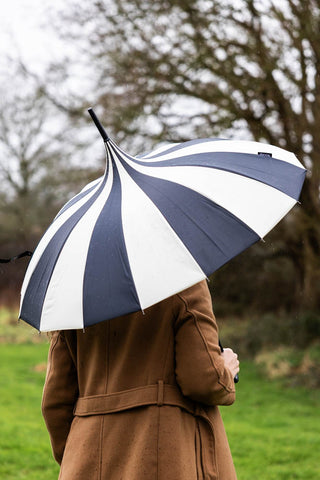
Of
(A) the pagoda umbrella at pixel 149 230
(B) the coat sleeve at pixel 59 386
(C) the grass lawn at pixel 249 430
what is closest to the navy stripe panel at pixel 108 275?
(A) the pagoda umbrella at pixel 149 230

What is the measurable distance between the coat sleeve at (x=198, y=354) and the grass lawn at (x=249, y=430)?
335 cm

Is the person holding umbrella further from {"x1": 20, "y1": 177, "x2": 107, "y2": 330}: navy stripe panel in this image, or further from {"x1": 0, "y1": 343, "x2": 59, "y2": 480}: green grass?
{"x1": 0, "y1": 343, "x2": 59, "y2": 480}: green grass

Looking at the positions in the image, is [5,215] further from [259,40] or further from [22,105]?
[259,40]

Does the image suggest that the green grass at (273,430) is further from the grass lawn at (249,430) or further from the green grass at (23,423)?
the green grass at (23,423)

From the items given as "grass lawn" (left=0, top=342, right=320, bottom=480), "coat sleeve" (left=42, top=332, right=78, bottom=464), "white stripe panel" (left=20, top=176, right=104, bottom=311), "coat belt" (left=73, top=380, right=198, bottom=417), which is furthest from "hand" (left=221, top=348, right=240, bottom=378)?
"grass lawn" (left=0, top=342, right=320, bottom=480)

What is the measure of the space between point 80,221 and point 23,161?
61.9 feet

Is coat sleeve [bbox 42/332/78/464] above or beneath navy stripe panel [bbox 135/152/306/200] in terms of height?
beneath

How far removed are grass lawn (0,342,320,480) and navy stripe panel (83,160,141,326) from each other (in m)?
3.63

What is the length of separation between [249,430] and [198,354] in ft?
17.5

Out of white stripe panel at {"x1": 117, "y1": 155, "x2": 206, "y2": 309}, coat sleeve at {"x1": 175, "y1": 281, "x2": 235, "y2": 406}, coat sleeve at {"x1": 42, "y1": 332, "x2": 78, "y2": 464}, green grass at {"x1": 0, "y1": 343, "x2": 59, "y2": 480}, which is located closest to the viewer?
white stripe panel at {"x1": 117, "y1": 155, "x2": 206, "y2": 309}

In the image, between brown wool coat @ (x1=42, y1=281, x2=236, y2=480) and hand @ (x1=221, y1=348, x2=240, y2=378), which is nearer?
brown wool coat @ (x1=42, y1=281, x2=236, y2=480)

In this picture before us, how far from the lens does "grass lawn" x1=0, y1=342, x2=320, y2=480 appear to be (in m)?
5.41

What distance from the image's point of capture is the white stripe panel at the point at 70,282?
2018 mm

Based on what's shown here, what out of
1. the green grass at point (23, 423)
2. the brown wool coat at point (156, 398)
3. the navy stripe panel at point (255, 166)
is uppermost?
the navy stripe panel at point (255, 166)
